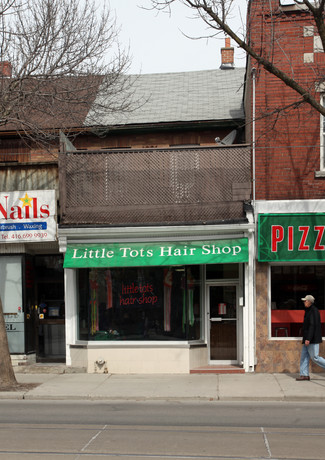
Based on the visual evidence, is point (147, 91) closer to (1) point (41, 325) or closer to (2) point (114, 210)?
(2) point (114, 210)

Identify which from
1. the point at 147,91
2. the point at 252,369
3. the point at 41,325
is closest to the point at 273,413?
the point at 252,369

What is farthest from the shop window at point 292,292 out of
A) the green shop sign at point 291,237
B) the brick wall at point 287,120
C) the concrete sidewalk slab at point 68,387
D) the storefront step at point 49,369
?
the storefront step at point 49,369

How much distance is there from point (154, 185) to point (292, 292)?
401cm

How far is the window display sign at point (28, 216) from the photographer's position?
48.0 ft

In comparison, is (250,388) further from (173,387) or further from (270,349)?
(270,349)

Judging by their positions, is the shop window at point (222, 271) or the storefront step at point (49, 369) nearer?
the storefront step at point (49, 369)

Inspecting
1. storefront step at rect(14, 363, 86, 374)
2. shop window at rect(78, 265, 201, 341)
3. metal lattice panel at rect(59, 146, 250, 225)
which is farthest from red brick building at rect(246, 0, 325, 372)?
storefront step at rect(14, 363, 86, 374)

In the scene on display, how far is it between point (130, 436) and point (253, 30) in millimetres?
9581

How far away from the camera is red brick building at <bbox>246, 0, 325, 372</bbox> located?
537 inches

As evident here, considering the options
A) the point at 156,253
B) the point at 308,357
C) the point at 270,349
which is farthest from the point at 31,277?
the point at 308,357

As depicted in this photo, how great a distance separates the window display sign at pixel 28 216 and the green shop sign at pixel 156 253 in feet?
2.95

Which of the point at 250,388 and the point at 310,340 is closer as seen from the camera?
the point at 250,388

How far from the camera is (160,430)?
8688 mm

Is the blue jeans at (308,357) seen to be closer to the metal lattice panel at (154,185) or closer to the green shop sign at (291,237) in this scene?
the green shop sign at (291,237)
